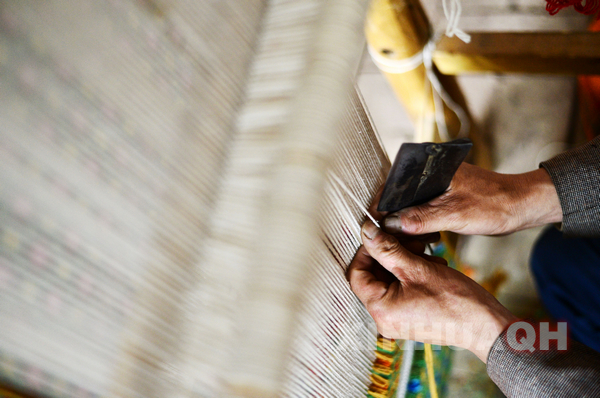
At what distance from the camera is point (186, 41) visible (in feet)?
1.20

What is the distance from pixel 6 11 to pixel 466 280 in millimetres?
806

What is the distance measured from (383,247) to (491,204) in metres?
0.39

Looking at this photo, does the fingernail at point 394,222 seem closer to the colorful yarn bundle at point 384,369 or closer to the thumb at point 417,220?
the thumb at point 417,220

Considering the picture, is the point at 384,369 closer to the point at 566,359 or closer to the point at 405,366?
the point at 405,366

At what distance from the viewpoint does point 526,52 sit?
1.00 metres

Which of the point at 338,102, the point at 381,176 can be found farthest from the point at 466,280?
the point at 338,102

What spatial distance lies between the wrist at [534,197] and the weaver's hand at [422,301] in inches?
11.1

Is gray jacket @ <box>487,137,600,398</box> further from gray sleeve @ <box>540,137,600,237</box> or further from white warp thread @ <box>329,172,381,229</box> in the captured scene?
white warp thread @ <box>329,172,381,229</box>

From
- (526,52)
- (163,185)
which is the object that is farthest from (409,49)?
(163,185)

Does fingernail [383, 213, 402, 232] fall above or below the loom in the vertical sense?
above

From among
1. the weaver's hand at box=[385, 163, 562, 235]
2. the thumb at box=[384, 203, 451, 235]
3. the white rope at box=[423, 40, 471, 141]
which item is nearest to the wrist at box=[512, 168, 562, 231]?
the weaver's hand at box=[385, 163, 562, 235]

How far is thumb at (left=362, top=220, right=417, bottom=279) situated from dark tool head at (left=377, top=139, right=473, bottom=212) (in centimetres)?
5

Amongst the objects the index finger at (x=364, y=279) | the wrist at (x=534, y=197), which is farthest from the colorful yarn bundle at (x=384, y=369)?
the wrist at (x=534, y=197)

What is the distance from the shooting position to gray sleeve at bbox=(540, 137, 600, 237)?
35.0 inches
